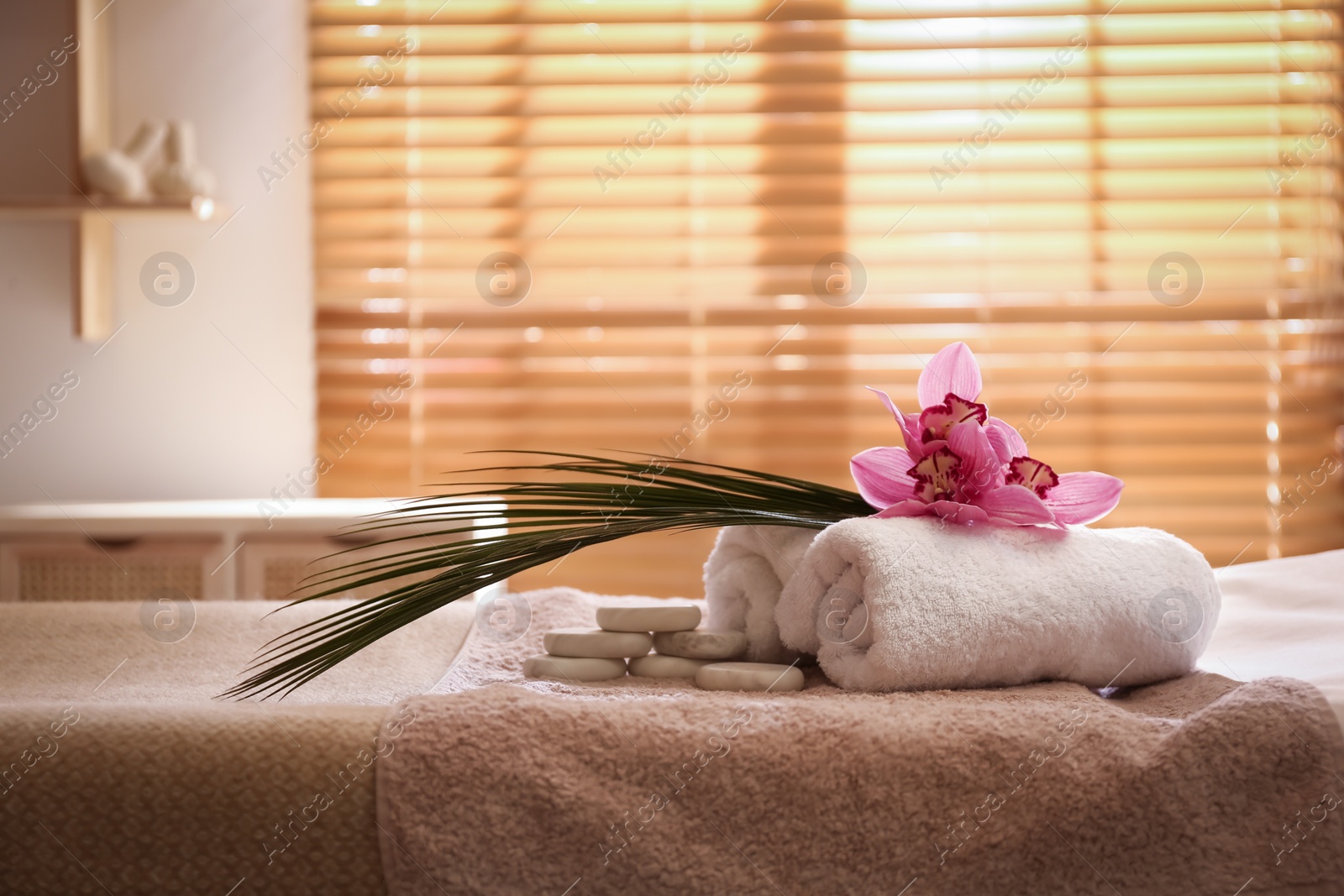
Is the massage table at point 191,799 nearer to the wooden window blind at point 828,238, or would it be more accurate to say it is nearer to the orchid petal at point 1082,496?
the orchid petal at point 1082,496

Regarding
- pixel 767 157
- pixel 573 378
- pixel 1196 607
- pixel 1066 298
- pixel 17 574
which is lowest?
pixel 17 574

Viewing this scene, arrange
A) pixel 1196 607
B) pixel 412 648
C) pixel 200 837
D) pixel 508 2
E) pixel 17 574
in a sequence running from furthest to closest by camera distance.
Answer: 1. pixel 508 2
2. pixel 17 574
3. pixel 412 648
4. pixel 1196 607
5. pixel 200 837

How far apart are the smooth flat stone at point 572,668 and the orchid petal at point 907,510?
23 centimetres

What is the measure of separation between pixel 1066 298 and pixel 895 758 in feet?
5.71

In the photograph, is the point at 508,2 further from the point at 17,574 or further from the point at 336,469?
the point at 17,574

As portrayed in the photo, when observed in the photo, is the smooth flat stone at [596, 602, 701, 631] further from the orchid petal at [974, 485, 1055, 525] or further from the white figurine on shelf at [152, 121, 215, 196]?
the white figurine on shelf at [152, 121, 215, 196]

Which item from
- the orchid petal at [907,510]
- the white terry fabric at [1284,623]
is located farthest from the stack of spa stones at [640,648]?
the white terry fabric at [1284,623]

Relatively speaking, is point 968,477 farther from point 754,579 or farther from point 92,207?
point 92,207

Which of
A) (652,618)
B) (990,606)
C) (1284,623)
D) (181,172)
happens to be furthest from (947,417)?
(181,172)

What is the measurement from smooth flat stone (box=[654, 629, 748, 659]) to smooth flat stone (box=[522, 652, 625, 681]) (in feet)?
0.14

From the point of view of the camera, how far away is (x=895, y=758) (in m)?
0.54

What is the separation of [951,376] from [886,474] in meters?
0.10

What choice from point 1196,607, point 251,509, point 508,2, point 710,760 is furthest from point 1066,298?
point 710,760

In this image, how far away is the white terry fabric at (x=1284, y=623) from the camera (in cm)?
71
